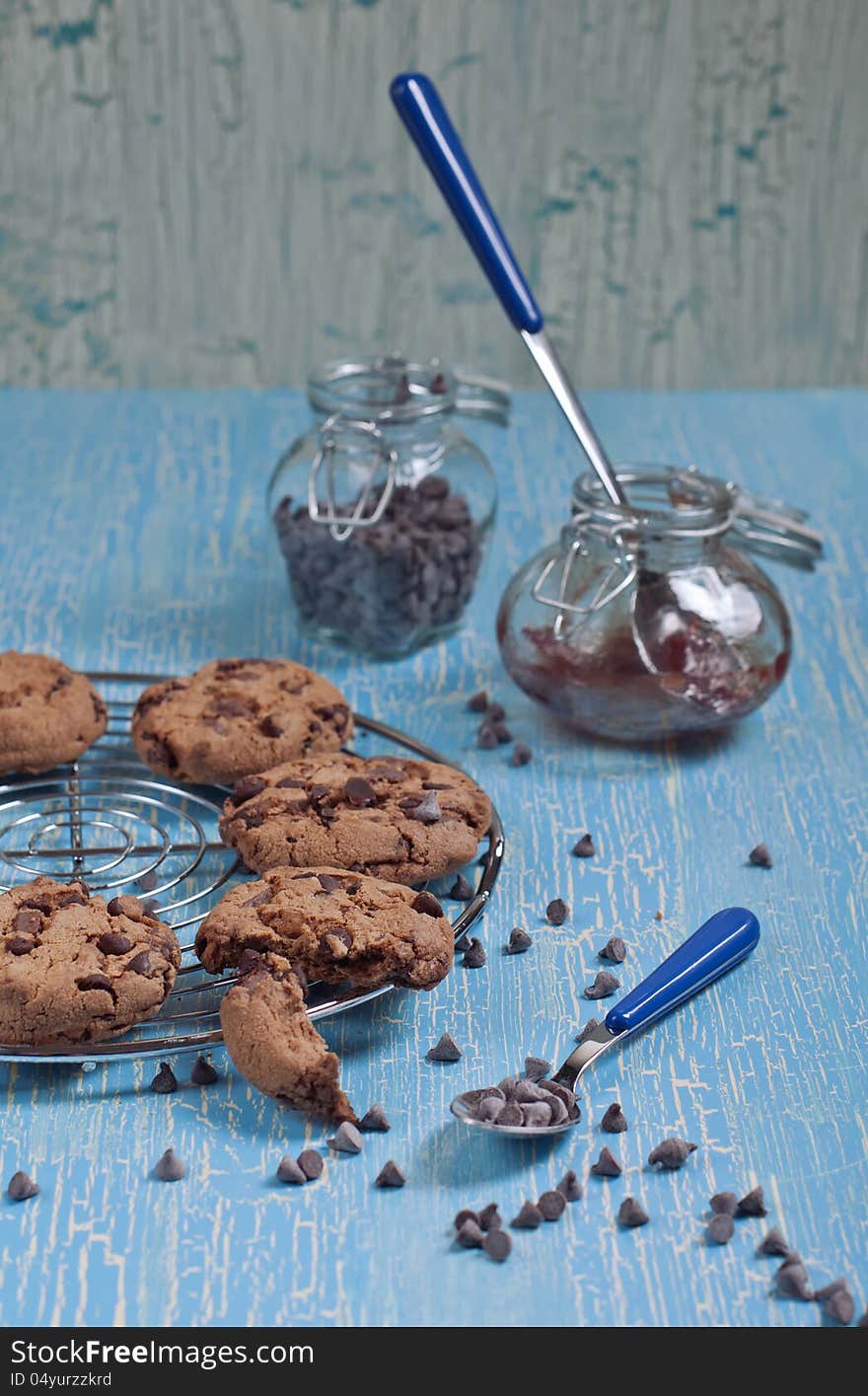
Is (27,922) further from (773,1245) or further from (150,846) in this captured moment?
(773,1245)

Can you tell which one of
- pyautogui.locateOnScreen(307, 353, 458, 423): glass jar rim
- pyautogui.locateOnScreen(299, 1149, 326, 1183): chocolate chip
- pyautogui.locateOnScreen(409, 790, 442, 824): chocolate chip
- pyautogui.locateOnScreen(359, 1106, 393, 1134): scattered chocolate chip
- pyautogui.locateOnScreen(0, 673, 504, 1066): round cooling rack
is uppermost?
pyautogui.locateOnScreen(307, 353, 458, 423): glass jar rim

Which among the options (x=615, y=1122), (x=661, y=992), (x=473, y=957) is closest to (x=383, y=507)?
(x=473, y=957)

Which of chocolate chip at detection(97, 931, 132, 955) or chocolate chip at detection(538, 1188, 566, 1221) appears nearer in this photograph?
chocolate chip at detection(538, 1188, 566, 1221)

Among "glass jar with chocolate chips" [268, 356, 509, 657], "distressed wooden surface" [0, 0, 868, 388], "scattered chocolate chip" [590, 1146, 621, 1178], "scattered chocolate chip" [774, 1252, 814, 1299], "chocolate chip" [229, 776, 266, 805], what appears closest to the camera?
"scattered chocolate chip" [774, 1252, 814, 1299]

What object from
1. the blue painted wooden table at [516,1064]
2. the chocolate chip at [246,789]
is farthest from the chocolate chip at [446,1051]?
the chocolate chip at [246,789]

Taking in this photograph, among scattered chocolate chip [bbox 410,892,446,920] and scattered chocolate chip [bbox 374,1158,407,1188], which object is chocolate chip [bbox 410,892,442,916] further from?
scattered chocolate chip [bbox 374,1158,407,1188]

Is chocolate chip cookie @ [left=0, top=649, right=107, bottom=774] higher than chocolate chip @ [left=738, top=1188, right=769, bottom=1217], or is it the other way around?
chocolate chip @ [left=738, top=1188, right=769, bottom=1217]

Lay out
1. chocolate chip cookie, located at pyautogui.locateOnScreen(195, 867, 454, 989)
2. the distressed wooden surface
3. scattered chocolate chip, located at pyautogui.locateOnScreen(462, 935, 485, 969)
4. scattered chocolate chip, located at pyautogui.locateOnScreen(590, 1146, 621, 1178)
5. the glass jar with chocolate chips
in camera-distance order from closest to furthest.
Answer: scattered chocolate chip, located at pyautogui.locateOnScreen(590, 1146, 621, 1178) → chocolate chip cookie, located at pyautogui.locateOnScreen(195, 867, 454, 989) → scattered chocolate chip, located at pyautogui.locateOnScreen(462, 935, 485, 969) → the glass jar with chocolate chips → the distressed wooden surface

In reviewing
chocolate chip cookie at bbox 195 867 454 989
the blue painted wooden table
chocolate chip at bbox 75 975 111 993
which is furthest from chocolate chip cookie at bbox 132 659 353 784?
chocolate chip at bbox 75 975 111 993

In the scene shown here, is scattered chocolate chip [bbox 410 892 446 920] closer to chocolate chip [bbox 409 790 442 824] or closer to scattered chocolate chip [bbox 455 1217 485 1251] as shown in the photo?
chocolate chip [bbox 409 790 442 824]
